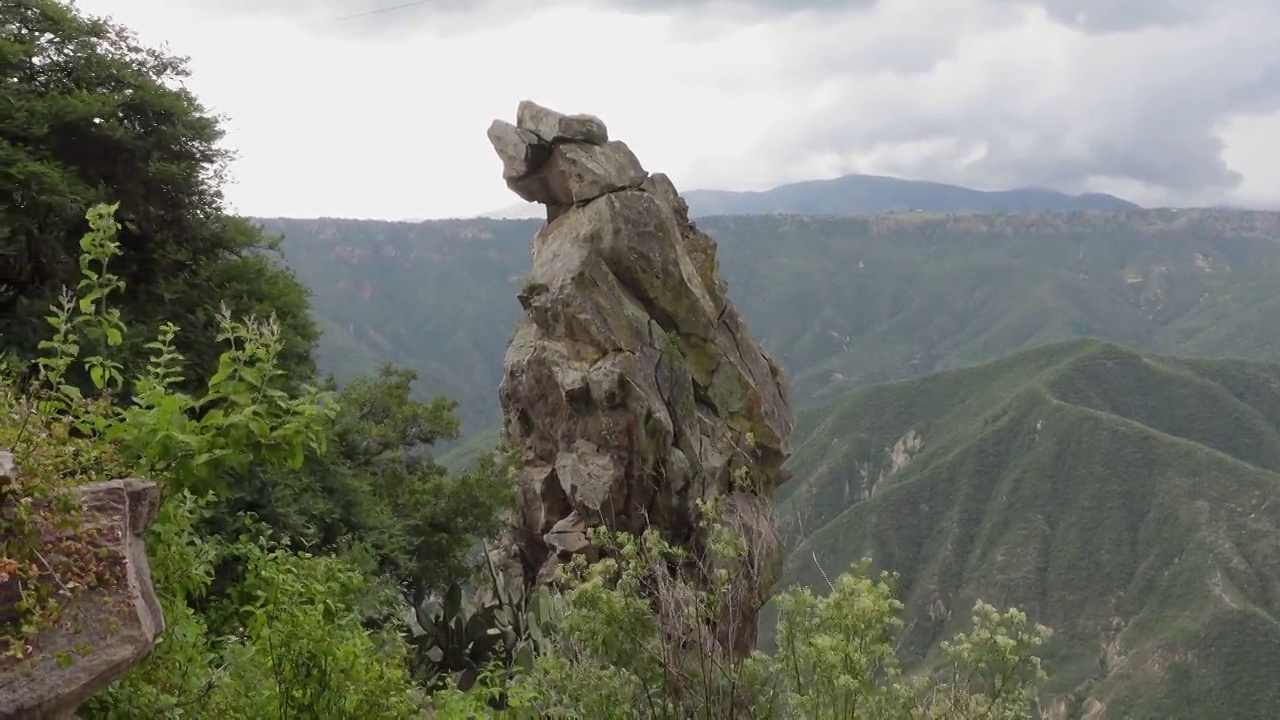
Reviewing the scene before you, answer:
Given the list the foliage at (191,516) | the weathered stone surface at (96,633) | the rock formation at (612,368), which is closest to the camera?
the weathered stone surface at (96,633)

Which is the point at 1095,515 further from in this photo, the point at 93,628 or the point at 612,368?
the point at 93,628

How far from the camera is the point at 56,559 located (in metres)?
4.50

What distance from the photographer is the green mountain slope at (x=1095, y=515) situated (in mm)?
103000

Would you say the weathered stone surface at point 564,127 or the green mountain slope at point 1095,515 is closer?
the weathered stone surface at point 564,127

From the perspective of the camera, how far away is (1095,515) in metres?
129

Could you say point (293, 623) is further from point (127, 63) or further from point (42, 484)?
point (127, 63)

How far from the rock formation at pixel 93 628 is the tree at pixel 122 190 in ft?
26.7

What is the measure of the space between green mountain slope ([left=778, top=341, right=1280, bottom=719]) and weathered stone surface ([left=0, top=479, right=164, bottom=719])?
79.6 m

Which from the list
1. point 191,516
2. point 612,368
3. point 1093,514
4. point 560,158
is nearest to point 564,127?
point 560,158

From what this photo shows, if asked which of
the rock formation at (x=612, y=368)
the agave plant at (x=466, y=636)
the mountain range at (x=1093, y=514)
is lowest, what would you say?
the mountain range at (x=1093, y=514)

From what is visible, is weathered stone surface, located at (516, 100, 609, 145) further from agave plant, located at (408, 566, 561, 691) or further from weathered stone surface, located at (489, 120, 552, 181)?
agave plant, located at (408, 566, 561, 691)

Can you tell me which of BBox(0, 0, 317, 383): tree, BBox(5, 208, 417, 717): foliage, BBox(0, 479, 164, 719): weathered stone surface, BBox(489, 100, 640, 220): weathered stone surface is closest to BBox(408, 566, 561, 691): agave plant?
BBox(0, 0, 317, 383): tree

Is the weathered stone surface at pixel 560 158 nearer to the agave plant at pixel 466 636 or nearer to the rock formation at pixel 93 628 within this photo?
the agave plant at pixel 466 636

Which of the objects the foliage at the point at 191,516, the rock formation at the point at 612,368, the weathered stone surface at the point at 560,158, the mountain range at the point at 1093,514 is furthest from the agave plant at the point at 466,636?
the mountain range at the point at 1093,514
